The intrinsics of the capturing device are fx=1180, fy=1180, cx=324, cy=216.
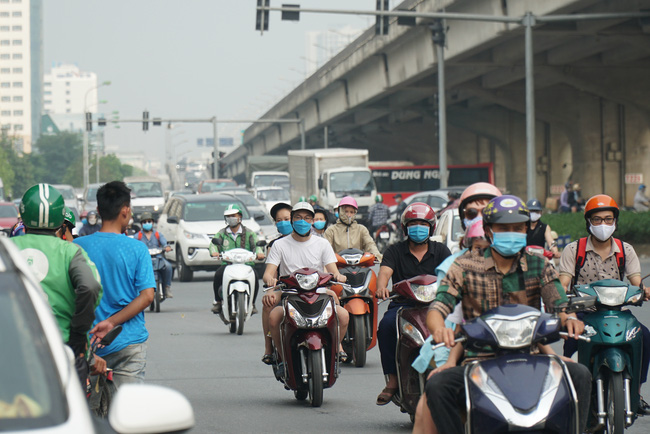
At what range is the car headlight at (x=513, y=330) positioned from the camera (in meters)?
4.93

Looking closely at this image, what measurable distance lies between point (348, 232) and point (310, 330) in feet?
12.7

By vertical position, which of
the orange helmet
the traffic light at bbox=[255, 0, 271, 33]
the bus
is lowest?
the orange helmet

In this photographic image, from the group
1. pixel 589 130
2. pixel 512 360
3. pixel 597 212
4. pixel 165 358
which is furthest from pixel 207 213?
pixel 589 130

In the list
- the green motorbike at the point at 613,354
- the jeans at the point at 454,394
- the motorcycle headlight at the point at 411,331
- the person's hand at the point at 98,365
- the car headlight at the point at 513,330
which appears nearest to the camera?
the car headlight at the point at 513,330

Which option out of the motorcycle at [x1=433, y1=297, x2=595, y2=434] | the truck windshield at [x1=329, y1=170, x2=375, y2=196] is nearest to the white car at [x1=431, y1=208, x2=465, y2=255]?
the motorcycle at [x1=433, y1=297, x2=595, y2=434]

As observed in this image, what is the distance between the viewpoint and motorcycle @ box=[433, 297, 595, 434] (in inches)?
187

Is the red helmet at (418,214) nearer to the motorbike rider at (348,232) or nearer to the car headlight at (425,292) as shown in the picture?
the car headlight at (425,292)

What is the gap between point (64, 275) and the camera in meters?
5.46

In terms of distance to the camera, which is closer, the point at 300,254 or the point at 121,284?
the point at 121,284

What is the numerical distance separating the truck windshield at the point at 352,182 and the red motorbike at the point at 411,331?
117 ft

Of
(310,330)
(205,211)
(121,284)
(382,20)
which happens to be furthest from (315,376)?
(382,20)

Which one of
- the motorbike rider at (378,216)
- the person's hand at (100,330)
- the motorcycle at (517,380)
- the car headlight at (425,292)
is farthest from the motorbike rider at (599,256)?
the motorbike rider at (378,216)

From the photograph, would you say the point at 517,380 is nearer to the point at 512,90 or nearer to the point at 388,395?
the point at 388,395

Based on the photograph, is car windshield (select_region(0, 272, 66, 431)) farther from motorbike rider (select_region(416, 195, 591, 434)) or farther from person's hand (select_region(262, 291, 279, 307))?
person's hand (select_region(262, 291, 279, 307))
